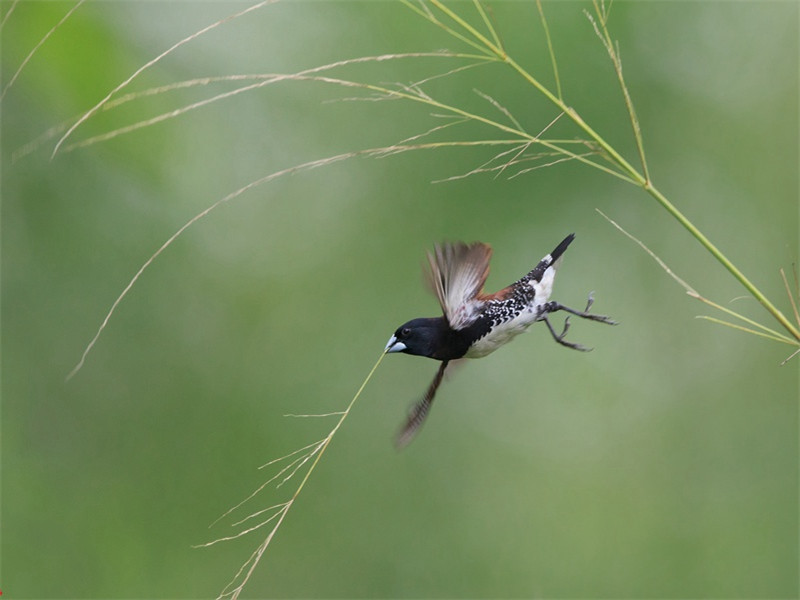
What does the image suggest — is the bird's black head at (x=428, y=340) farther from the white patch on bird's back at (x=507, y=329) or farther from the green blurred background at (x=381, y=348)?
the green blurred background at (x=381, y=348)

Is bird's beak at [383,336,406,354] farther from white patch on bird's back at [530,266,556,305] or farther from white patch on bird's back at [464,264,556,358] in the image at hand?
white patch on bird's back at [530,266,556,305]

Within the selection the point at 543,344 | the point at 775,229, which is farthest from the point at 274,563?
the point at 775,229

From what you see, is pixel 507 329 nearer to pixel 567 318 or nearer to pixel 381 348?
pixel 567 318

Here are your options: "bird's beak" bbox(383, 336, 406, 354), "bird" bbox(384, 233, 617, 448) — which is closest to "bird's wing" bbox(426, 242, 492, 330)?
"bird" bbox(384, 233, 617, 448)

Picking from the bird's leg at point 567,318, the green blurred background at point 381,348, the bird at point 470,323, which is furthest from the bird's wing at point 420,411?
the green blurred background at point 381,348

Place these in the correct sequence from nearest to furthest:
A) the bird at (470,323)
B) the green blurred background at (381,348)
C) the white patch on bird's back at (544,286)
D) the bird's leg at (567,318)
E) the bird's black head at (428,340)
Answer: the bird's leg at (567,318) → the bird at (470,323) → the bird's black head at (428,340) → the white patch on bird's back at (544,286) → the green blurred background at (381,348)

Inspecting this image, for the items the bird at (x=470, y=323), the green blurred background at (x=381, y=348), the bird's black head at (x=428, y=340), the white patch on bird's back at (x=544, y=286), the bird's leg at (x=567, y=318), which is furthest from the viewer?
the green blurred background at (x=381, y=348)
